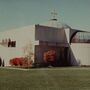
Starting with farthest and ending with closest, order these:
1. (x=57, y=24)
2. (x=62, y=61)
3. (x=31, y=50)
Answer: (x=57, y=24), (x=62, y=61), (x=31, y=50)

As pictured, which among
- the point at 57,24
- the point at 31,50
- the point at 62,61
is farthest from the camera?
the point at 57,24

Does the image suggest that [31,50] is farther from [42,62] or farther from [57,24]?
[57,24]

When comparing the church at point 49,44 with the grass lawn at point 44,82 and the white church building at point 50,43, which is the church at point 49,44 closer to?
the white church building at point 50,43

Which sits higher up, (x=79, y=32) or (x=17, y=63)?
(x=79, y=32)

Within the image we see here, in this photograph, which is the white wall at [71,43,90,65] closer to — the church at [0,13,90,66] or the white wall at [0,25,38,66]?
the church at [0,13,90,66]

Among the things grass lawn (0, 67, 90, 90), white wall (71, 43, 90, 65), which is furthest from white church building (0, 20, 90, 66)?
grass lawn (0, 67, 90, 90)

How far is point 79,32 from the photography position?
4850cm

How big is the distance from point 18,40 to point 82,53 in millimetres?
10424

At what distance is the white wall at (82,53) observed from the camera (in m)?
44.1

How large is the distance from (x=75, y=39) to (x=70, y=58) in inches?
123

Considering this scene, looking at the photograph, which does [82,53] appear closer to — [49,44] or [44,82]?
[49,44]

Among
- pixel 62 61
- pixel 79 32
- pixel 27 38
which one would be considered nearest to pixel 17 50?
pixel 27 38

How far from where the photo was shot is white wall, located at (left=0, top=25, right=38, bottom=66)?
1748 inches

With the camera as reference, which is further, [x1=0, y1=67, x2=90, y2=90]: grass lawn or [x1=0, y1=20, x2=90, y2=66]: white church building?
[x1=0, y1=20, x2=90, y2=66]: white church building
